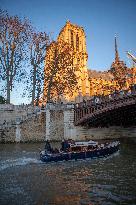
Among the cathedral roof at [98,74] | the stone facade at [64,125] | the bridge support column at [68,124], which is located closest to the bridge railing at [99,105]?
the bridge support column at [68,124]

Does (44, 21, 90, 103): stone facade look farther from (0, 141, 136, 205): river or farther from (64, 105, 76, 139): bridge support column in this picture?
(0, 141, 136, 205): river

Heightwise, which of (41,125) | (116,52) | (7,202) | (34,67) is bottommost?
(7,202)

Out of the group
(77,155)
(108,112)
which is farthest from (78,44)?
(77,155)

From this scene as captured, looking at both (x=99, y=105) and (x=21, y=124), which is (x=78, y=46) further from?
(x=99, y=105)

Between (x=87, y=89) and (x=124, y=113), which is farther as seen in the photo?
(x=87, y=89)

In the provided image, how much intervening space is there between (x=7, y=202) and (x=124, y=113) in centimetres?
2978

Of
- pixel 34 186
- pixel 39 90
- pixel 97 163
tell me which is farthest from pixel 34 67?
pixel 34 186

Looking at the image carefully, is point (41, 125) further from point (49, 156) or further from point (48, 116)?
point (49, 156)

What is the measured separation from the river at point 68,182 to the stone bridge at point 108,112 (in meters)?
8.77

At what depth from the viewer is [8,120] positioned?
4241 cm

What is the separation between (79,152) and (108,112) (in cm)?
1277

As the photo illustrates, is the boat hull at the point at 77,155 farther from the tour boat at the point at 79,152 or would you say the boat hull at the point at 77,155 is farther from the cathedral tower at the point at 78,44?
the cathedral tower at the point at 78,44

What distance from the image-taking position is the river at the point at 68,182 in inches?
562

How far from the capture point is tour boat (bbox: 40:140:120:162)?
25391 millimetres
